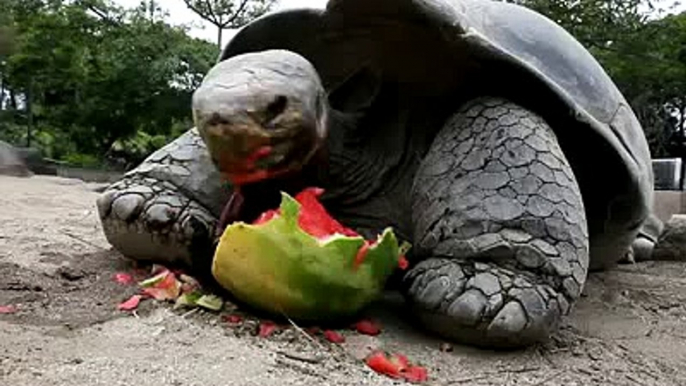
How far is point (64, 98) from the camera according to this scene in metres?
13.6

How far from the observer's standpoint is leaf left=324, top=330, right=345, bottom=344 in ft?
4.64

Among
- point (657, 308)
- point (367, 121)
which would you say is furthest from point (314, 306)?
point (657, 308)

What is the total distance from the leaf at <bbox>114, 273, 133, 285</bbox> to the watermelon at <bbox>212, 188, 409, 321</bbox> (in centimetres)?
39

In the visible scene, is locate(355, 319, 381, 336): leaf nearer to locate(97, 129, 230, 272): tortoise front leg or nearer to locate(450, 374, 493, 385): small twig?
locate(450, 374, 493, 385): small twig

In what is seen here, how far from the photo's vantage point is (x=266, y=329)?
1.43 metres

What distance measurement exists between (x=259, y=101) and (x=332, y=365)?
47cm

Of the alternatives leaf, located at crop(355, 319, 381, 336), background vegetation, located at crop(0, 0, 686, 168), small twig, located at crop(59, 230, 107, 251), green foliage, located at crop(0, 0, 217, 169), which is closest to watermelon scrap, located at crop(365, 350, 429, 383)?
leaf, located at crop(355, 319, 381, 336)

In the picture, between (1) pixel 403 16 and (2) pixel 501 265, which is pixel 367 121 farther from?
(2) pixel 501 265

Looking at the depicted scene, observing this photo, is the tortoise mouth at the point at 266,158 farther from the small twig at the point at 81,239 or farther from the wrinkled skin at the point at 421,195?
the small twig at the point at 81,239

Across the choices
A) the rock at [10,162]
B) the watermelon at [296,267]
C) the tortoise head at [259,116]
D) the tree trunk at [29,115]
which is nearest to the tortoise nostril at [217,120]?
the tortoise head at [259,116]

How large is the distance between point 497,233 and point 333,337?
1.25 feet

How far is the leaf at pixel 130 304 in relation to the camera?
5.10 ft

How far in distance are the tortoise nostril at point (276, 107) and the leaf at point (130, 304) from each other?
456 millimetres

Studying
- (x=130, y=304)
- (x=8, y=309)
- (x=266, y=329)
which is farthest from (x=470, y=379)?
(x=8, y=309)
